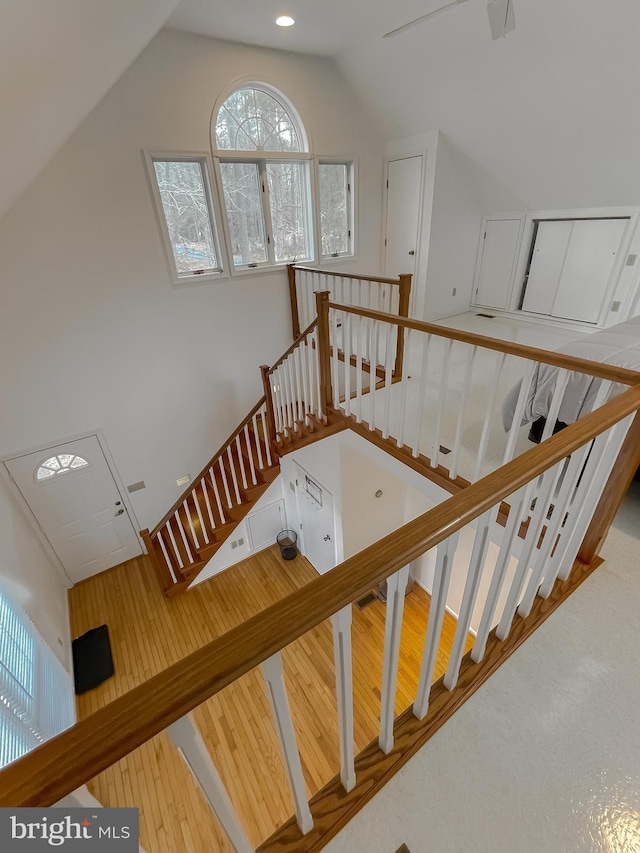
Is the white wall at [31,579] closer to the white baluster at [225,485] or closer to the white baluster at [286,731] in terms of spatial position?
the white baluster at [225,485]

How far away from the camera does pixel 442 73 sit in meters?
3.62

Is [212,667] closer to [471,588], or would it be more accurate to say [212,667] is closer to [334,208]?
[471,588]

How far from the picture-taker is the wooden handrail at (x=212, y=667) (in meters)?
0.44

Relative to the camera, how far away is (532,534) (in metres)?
1.15

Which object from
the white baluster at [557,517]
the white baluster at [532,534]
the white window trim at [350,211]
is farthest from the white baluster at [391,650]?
the white window trim at [350,211]

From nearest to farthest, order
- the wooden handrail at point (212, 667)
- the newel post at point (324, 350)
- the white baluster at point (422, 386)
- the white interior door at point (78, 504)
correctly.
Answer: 1. the wooden handrail at point (212, 667)
2. the white baluster at point (422, 386)
3. the newel post at point (324, 350)
4. the white interior door at point (78, 504)

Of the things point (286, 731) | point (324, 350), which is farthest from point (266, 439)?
point (286, 731)

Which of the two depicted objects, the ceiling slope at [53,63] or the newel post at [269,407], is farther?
the newel post at [269,407]

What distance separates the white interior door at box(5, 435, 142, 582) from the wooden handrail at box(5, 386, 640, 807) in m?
4.13

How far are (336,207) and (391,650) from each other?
5146 millimetres

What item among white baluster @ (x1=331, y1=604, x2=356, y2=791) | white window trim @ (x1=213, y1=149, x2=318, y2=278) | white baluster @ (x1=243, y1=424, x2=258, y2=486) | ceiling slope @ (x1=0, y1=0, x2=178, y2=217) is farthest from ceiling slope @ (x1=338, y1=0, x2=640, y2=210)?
white baluster @ (x1=331, y1=604, x2=356, y2=791)

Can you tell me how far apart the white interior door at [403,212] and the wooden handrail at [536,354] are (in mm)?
3198

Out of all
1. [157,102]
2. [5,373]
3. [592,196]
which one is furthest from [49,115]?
[592,196]

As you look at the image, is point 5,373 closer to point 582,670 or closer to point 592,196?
point 582,670
